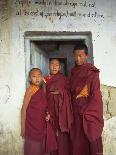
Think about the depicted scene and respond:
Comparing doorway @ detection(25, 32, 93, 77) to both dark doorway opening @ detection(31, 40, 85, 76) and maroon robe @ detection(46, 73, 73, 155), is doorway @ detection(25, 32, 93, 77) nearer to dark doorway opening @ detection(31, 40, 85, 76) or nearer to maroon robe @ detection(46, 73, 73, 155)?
dark doorway opening @ detection(31, 40, 85, 76)

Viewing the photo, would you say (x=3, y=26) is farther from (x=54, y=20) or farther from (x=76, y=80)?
(x=76, y=80)

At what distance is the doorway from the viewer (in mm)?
6453

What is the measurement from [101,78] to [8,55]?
4.59ft

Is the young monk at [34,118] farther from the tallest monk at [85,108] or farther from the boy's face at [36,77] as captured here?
the tallest monk at [85,108]

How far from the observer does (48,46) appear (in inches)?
283

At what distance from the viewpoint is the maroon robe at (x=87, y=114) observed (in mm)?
5570

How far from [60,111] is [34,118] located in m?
0.36

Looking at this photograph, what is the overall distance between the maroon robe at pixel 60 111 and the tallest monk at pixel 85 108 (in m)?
0.10

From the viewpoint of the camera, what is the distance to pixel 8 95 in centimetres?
627

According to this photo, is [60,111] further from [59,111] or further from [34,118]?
[34,118]

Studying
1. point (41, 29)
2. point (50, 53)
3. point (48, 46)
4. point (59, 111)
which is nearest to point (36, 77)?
point (59, 111)

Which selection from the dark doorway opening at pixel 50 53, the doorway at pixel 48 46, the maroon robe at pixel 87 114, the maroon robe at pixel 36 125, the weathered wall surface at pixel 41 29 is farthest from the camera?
the dark doorway opening at pixel 50 53

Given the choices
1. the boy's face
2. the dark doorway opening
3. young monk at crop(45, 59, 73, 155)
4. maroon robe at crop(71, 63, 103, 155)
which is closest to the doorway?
the dark doorway opening

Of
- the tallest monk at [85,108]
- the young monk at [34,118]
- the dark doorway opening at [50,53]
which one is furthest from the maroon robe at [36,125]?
the dark doorway opening at [50,53]
